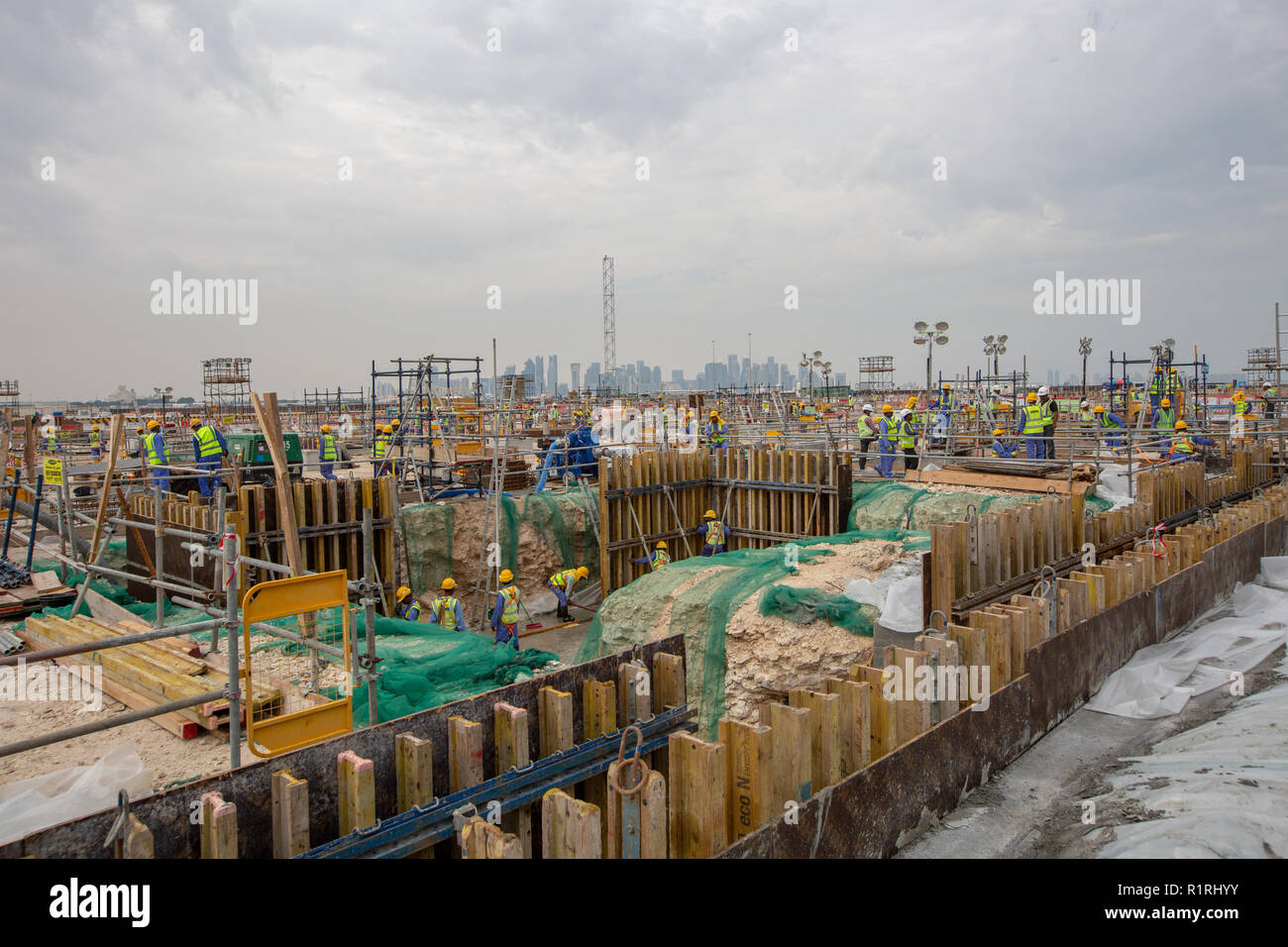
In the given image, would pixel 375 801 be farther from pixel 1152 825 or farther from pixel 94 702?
pixel 94 702

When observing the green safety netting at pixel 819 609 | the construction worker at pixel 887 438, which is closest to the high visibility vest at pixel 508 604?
the green safety netting at pixel 819 609

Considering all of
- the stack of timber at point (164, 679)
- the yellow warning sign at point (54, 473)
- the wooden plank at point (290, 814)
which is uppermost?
the yellow warning sign at point (54, 473)

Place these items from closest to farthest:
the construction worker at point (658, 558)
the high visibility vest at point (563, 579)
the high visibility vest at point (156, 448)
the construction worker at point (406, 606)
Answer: the construction worker at point (406, 606) < the high visibility vest at point (563, 579) < the construction worker at point (658, 558) < the high visibility vest at point (156, 448)

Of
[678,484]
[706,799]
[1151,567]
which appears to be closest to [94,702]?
[706,799]

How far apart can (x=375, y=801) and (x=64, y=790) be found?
6.90 ft

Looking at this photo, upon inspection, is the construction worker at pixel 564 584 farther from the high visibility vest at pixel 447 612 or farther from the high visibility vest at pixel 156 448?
the high visibility vest at pixel 156 448

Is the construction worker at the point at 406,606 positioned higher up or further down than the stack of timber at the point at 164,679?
further down

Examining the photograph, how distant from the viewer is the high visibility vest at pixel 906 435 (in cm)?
1732

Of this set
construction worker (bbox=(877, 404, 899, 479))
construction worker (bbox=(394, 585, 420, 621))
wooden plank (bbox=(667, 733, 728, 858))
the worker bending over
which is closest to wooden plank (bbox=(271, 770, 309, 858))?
wooden plank (bbox=(667, 733, 728, 858))

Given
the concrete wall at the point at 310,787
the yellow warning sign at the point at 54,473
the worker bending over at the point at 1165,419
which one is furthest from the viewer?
the worker bending over at the point at 1165,419

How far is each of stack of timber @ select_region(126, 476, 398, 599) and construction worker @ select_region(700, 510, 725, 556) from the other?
5749 millimetres

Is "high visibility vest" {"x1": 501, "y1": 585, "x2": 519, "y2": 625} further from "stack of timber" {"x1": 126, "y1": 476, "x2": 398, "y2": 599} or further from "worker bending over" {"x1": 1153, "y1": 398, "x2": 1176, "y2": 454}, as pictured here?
"worker bending over" {"x1": 1153, "y1": 398, "x2": 1176, "y2": 454}

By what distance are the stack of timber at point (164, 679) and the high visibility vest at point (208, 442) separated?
21.1 ft

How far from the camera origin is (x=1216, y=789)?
3566 millimetres
